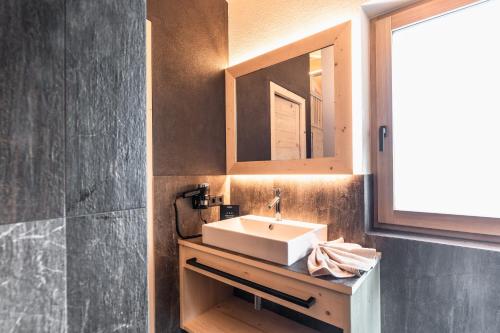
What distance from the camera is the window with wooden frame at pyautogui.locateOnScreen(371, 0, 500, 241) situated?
1145 mm

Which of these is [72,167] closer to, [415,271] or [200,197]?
[200,197]

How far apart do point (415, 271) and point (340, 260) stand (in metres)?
0.41

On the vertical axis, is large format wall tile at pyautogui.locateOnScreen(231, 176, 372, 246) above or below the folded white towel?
above

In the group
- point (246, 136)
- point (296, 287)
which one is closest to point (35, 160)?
point (296, 287)

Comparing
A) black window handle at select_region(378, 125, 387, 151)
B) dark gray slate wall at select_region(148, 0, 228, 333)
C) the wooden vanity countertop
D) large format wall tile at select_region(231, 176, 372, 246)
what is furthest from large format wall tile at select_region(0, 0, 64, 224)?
black window handle at select_region(378, 125, 387, 151)

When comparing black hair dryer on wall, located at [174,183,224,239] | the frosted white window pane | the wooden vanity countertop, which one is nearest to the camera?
the wooden vanity countertop

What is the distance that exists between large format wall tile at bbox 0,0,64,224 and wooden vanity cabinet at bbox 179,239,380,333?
38.0 inches

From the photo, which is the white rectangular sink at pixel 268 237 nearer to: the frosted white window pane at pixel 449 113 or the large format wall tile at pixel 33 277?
the frosted white window pane at pixel 449 113

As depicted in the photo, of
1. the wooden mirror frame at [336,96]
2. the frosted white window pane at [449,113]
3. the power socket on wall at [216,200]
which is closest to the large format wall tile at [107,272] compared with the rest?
the wooden mirror frame at [336,96]

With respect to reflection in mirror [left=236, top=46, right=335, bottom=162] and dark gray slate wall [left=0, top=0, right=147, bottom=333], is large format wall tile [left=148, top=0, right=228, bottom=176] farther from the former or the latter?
dark gray slate wall [left=0, top=0, right=147, bottom=333]

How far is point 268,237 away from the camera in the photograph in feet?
4.38

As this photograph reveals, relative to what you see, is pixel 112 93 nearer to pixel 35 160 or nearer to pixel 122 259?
pixel 35 160

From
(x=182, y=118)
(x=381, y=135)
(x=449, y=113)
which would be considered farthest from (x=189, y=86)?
(x=449, y=113)

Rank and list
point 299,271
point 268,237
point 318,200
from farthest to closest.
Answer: point 318,200 → point 268,237 → point 299,271
